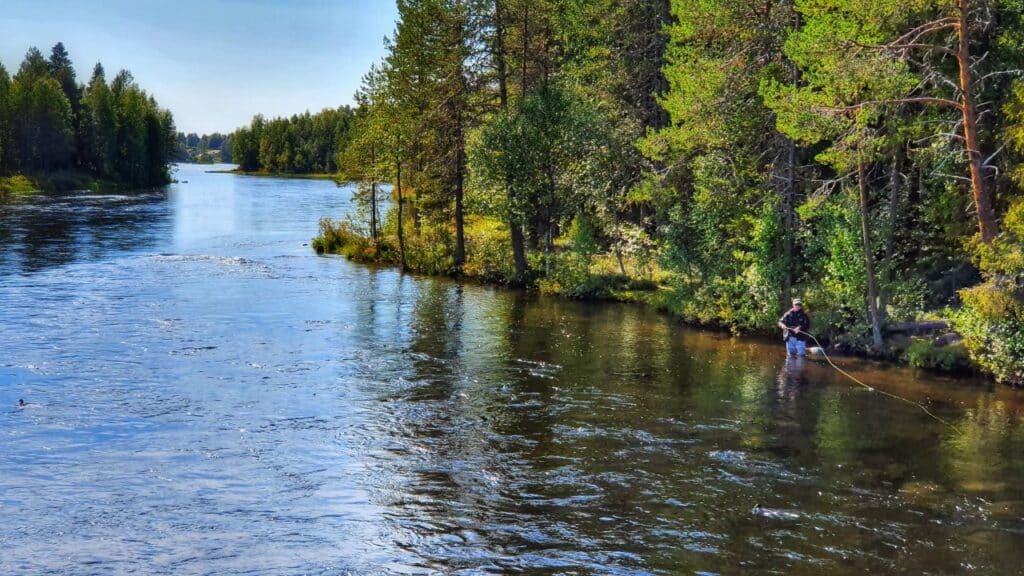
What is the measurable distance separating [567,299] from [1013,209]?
61.7 ft

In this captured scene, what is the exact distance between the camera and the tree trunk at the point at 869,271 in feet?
79.5

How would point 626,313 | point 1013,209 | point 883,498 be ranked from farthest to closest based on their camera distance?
point 626,313 → point 1013,209 → point 883,498

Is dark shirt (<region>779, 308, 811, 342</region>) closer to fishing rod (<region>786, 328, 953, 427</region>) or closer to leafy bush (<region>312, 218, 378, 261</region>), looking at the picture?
fishing rod (<region>786, 328, 953, 427</region>)

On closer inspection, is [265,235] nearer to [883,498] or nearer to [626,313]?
[626,313]

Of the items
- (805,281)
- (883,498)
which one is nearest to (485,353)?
(805,281)

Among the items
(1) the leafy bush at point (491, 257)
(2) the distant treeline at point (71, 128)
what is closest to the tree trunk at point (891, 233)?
(1) the leafy bush at point (491, 257)

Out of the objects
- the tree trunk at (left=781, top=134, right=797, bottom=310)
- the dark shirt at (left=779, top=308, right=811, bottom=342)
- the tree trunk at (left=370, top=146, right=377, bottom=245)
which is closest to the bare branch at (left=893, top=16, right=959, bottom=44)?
the tree trunk at (left=781, top=134, right=797, bottom=310)

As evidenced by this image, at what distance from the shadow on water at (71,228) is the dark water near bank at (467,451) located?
545 inches

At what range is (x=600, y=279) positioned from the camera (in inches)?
1443

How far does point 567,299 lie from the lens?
36469 mm

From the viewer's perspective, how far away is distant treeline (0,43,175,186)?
98625mm

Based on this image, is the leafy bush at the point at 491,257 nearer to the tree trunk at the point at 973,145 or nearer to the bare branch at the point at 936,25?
the tree trunk at the point at 973,145

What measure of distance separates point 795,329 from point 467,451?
12.8m

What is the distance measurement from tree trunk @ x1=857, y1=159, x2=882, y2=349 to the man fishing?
1.98m
